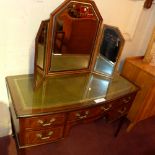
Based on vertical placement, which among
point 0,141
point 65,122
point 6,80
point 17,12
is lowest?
point 0,141

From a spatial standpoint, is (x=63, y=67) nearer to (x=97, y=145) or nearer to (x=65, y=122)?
(x=65, y=122)

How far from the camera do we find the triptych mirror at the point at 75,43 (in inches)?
47.9

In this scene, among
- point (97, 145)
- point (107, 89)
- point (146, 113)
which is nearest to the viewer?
point (107, 89)

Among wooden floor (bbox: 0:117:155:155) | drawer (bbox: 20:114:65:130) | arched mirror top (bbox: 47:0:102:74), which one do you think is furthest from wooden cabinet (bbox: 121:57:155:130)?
drawer (bbox: 20:114:65:130)

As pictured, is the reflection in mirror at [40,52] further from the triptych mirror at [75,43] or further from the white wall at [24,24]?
the white wall at [24,24]

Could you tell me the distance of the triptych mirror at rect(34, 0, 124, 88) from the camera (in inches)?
47.9

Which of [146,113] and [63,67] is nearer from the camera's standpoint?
[63,67]

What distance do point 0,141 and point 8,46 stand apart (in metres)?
0.97

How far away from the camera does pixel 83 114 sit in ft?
4.16

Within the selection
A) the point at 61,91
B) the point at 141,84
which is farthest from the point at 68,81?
the point at 141,84

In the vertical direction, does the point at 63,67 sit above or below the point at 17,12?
below

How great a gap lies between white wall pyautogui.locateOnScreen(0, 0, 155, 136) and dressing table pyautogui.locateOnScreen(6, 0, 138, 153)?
12 cm

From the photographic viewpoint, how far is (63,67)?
Result: 57.0 inches

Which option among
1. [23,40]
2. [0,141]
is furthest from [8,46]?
[0,141]
